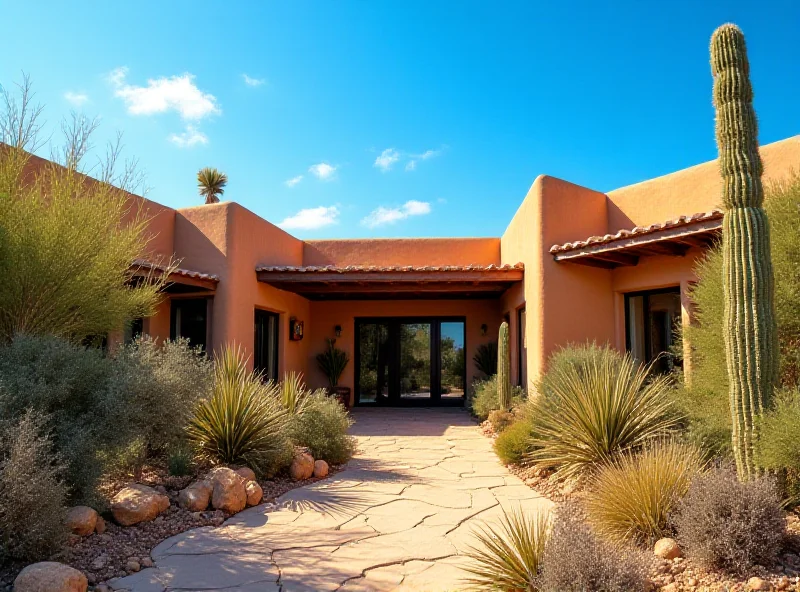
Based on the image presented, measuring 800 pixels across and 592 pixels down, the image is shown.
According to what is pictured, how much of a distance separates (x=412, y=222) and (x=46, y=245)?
1381 cm

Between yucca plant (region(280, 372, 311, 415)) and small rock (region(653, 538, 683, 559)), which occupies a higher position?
yucca plant (region(280, 372, 311, 415))

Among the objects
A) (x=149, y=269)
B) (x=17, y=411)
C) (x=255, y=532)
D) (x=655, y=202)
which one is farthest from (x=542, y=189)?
(x=17, y=411)

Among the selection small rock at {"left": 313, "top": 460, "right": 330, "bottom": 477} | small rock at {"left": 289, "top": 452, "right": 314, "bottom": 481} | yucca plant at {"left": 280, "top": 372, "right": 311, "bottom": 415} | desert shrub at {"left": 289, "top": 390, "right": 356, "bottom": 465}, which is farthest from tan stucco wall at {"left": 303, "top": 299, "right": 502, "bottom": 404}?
small rock at {"left": 289, "top": 452, "right": 314, "bottom": 481}

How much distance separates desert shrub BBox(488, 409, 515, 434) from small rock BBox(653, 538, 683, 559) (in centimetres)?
572

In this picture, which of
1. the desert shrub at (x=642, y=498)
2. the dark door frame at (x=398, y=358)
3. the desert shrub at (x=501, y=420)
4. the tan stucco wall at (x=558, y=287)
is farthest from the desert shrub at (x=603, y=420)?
the dark door frame at (x=398, y=358)

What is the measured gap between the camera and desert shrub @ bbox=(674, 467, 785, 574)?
10.9 ft

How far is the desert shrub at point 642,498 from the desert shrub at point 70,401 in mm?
3887

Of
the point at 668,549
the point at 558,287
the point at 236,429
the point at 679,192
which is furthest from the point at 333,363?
the point at 668,549

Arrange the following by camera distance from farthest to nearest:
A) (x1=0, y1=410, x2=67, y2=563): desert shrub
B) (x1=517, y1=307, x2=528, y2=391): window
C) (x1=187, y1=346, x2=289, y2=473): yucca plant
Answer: (x1=517, y1=307, x2=528, y2=391): window → (x1=187, y1=346, x2=289, y2=473): yucca plant → (x1=0, y1=410, x2=67, y2=563): desert shrub

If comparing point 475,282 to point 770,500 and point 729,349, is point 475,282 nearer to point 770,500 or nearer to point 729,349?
point 729,349

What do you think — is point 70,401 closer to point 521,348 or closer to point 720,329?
point 720,329

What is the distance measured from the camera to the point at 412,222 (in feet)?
61.1

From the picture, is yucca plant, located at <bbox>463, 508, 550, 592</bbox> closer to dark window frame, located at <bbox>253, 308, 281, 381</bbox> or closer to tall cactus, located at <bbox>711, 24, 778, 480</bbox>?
tall cactus, located at <bbox>711, 24, 778, 480</bbox>

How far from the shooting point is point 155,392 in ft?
16.5
